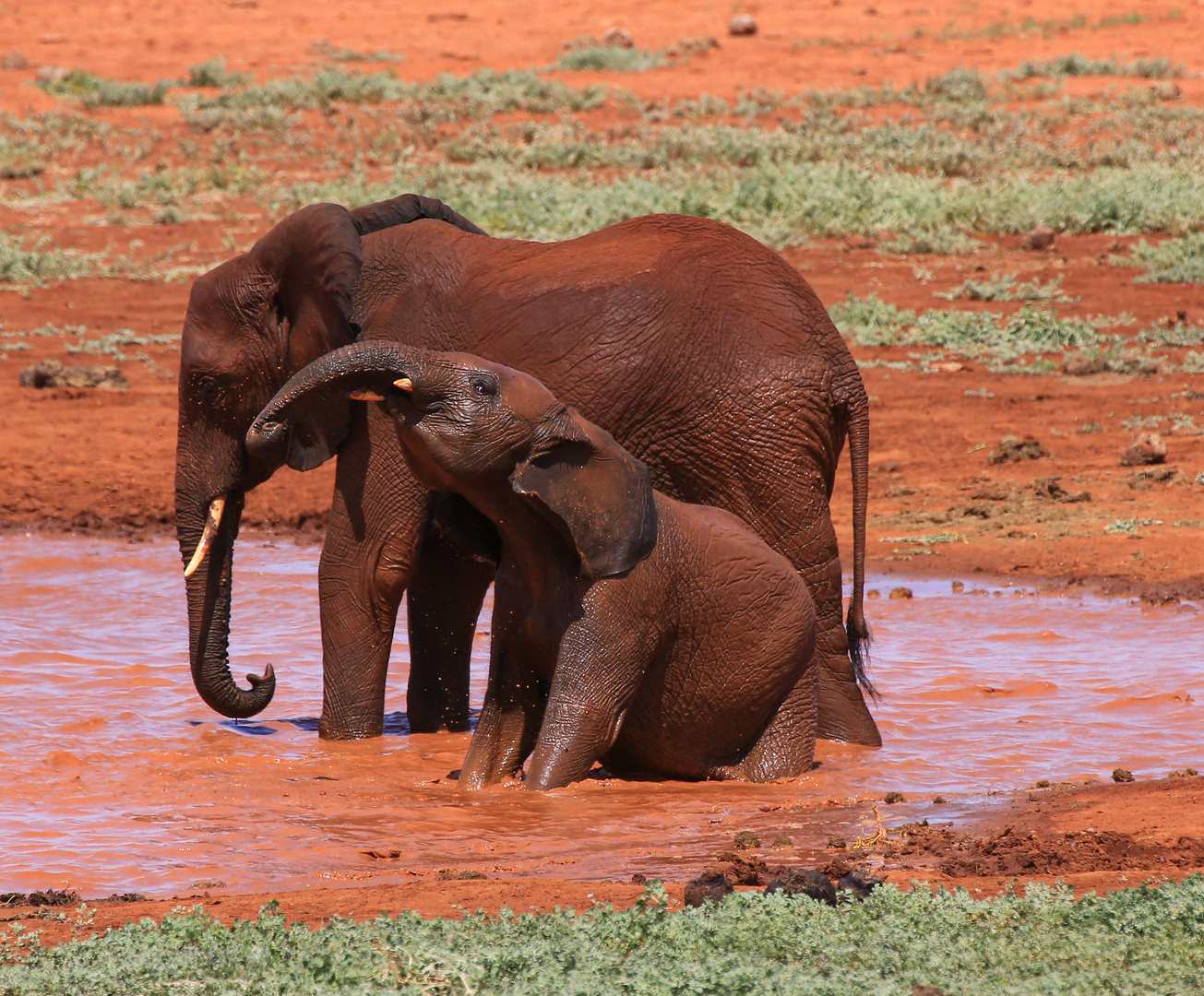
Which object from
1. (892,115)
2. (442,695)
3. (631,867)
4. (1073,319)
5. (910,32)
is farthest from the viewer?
(910,32)

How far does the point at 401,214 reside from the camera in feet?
23.2

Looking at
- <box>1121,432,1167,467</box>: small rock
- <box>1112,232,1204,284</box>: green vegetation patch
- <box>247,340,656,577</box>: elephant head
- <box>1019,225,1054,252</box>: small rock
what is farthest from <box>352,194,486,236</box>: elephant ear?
<box>1019,225,1054,252</box>: small rock

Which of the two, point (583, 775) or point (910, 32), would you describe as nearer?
point (583, 775)

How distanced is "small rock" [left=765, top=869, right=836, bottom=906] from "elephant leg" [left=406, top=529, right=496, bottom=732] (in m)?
3.05

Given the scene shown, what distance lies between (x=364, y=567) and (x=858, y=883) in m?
2.99

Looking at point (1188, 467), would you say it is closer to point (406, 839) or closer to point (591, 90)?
point (406, 839)

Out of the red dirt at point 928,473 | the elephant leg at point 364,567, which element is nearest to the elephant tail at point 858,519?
the red dirt at point 928,473

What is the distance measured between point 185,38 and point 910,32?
48.4 ft

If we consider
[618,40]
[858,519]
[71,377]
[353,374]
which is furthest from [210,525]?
[618,40]

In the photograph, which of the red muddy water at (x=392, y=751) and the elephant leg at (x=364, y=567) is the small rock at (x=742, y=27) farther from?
the elephant leg at (x=364, y=567)

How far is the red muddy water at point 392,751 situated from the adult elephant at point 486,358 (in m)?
0.41

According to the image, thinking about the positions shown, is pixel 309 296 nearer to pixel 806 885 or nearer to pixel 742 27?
pixel 806 885

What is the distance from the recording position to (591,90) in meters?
26.2

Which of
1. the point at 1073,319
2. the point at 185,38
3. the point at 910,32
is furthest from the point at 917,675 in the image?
the point at 185,38
